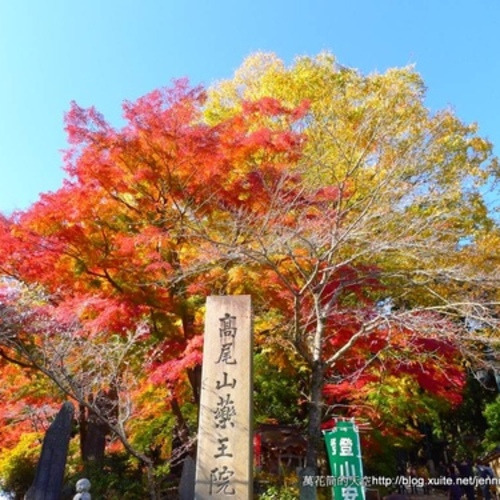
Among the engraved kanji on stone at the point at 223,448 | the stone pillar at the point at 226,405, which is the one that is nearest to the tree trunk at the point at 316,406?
the stone pillar at the point at 226,405

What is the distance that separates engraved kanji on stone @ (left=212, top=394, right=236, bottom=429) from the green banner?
127 inches

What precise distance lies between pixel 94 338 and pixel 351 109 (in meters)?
10.2

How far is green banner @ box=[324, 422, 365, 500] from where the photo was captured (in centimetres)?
750

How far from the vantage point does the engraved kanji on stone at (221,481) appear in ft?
17.2

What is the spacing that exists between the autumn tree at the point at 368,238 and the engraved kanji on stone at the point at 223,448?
263 cm

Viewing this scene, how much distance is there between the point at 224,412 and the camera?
224 inches

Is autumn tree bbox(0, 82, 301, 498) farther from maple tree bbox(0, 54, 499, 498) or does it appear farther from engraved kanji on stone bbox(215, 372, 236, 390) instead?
engraved kanji on stone bbox(215, 372, 236, 390)

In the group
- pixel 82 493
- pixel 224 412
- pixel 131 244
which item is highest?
pixel 131 244

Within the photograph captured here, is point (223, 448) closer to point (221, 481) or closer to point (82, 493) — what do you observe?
point (221, 481)

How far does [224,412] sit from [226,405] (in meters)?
0.09

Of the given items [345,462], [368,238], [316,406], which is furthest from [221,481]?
[368,238]

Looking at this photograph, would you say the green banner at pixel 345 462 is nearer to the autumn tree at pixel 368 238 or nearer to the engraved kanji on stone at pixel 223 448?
the autumn tree at pixel 368 238

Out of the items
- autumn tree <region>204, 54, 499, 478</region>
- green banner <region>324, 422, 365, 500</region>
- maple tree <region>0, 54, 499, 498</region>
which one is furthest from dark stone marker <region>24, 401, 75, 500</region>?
green banner <region>324, 422, 365, 500</region>

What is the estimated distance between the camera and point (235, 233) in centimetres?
894
